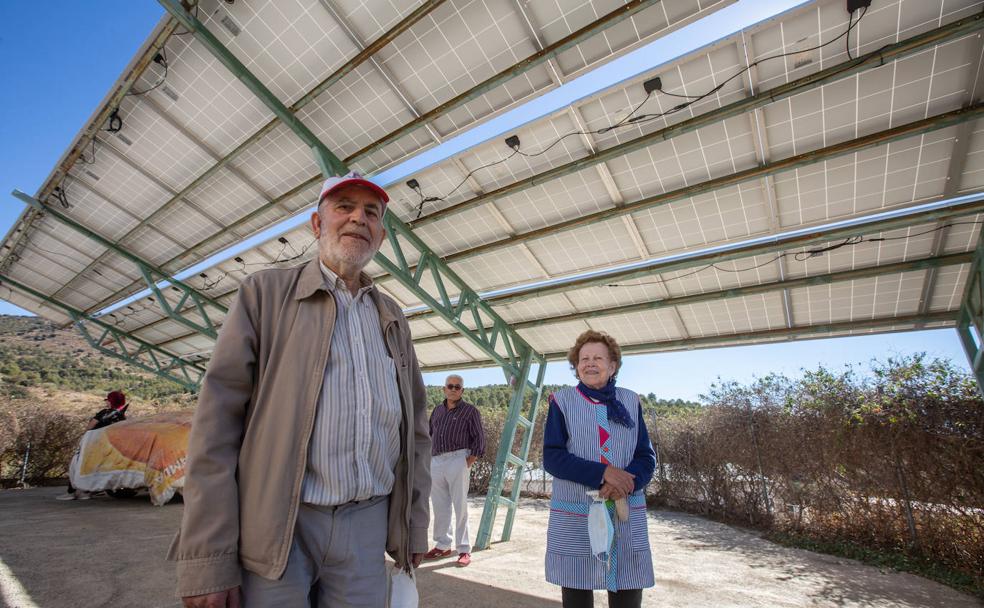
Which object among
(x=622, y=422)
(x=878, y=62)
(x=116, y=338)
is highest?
(x=878, y=62)

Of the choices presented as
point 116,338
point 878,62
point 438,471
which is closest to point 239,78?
point 438,471

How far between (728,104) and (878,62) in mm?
1017

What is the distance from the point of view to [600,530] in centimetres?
218

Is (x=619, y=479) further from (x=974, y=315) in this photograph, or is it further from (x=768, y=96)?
(x=974, y=315)

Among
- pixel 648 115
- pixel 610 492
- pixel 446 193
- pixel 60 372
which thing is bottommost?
pixel 610 492

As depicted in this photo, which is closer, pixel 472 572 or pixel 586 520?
pixel 586 520

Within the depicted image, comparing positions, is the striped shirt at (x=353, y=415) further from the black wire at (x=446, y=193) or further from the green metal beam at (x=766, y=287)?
the green metal beam at (x=766, y=287)

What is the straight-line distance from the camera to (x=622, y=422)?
96.9 inches

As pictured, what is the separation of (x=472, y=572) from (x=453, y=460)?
1.34 m

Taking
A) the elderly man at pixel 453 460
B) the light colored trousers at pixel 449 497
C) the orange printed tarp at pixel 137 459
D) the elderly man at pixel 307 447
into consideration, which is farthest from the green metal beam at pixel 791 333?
the orange printed tarp at pixel 137 459

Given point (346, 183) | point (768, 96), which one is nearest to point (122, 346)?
point (346, 183)

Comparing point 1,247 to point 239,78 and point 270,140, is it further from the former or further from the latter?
point 239,78

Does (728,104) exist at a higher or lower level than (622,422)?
higher

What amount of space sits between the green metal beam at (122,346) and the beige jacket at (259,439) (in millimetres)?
13450
